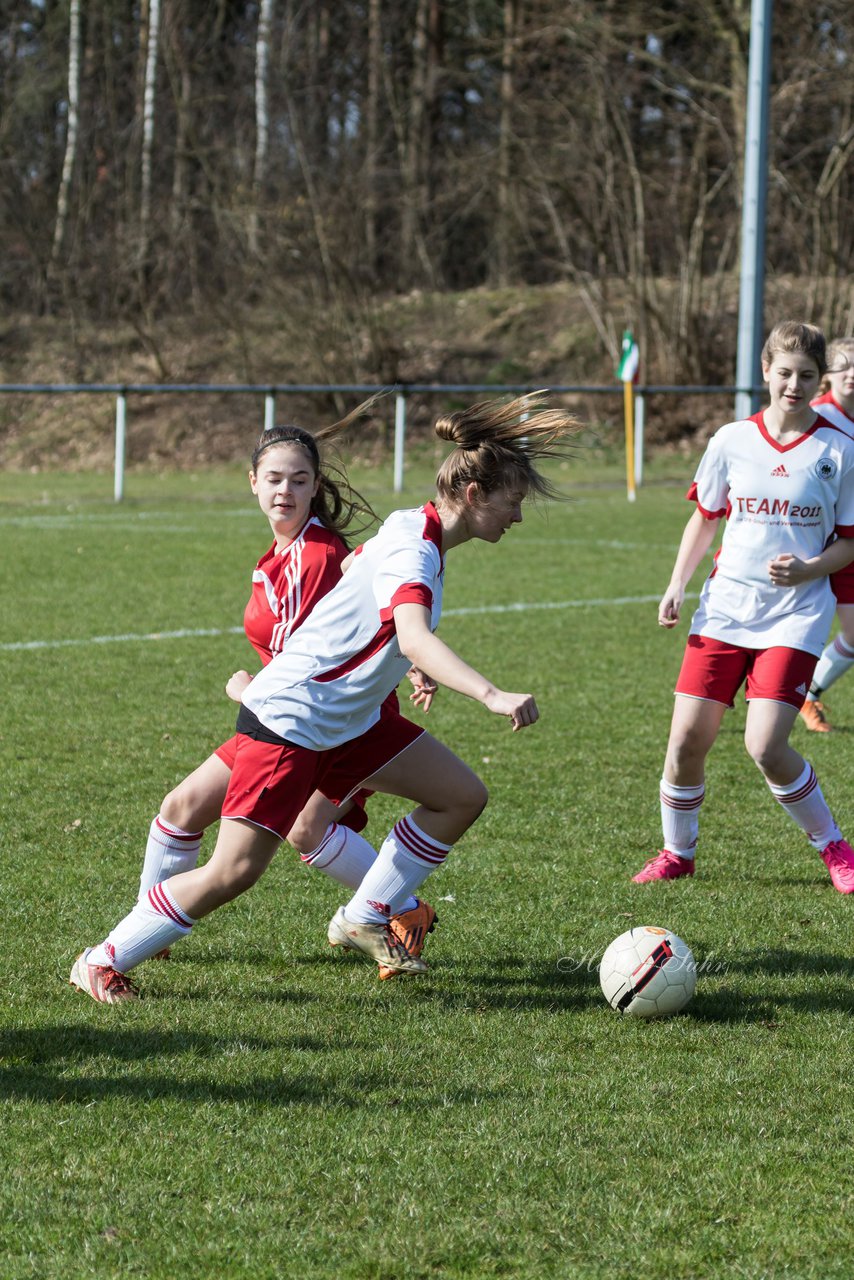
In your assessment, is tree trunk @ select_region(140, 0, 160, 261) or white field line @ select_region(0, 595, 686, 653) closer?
white field line @ select_region(0, 595, 686, 653)

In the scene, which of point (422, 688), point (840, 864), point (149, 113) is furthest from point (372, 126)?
point (422, 688)

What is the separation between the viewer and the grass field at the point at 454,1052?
2.74 meters

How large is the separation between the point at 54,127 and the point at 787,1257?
115 ft

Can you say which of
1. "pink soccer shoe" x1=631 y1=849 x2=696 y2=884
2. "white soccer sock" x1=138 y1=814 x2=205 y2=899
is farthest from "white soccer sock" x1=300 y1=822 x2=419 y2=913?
"pink soccer shoe" x1=631 y1=849 x2=696 y2=884

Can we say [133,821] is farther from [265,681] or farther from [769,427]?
[769,427]

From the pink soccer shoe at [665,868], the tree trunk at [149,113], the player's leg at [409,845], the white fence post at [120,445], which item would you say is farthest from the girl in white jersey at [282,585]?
the tree trunk at [149,113]

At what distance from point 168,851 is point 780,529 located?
2205mm

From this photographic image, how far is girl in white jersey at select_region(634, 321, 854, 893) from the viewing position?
192 inches

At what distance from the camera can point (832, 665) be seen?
25.0ft

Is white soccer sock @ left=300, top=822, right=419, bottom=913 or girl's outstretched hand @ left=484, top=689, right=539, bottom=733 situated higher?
girl's outstretched hand @ left=484, top=689, right=539, bottom=733

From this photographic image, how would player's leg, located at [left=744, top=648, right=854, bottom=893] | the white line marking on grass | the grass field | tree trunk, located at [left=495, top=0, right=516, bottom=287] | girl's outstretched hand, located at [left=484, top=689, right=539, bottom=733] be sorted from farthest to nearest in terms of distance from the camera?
tree trunk, located at [left=495, top=0, right=516, bottom=287] → the white line marking on grass → player's leg, located at [left=744, top=648, right=854, bottom=893] → girl's outstretched hand, located at [left=484, top=689, right=539, bottom=733] → the grass field

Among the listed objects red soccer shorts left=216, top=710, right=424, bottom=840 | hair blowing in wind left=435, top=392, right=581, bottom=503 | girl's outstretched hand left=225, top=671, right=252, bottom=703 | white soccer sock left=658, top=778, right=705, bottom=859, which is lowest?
white soccer sock left=658, top=778, right=705, bottom=859

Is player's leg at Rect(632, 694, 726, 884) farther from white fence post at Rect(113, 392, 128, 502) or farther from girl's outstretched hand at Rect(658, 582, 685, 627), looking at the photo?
white fence post at Rect(113, 392, 128, 502)

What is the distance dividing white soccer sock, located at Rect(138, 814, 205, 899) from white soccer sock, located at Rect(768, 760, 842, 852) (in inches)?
78.2
